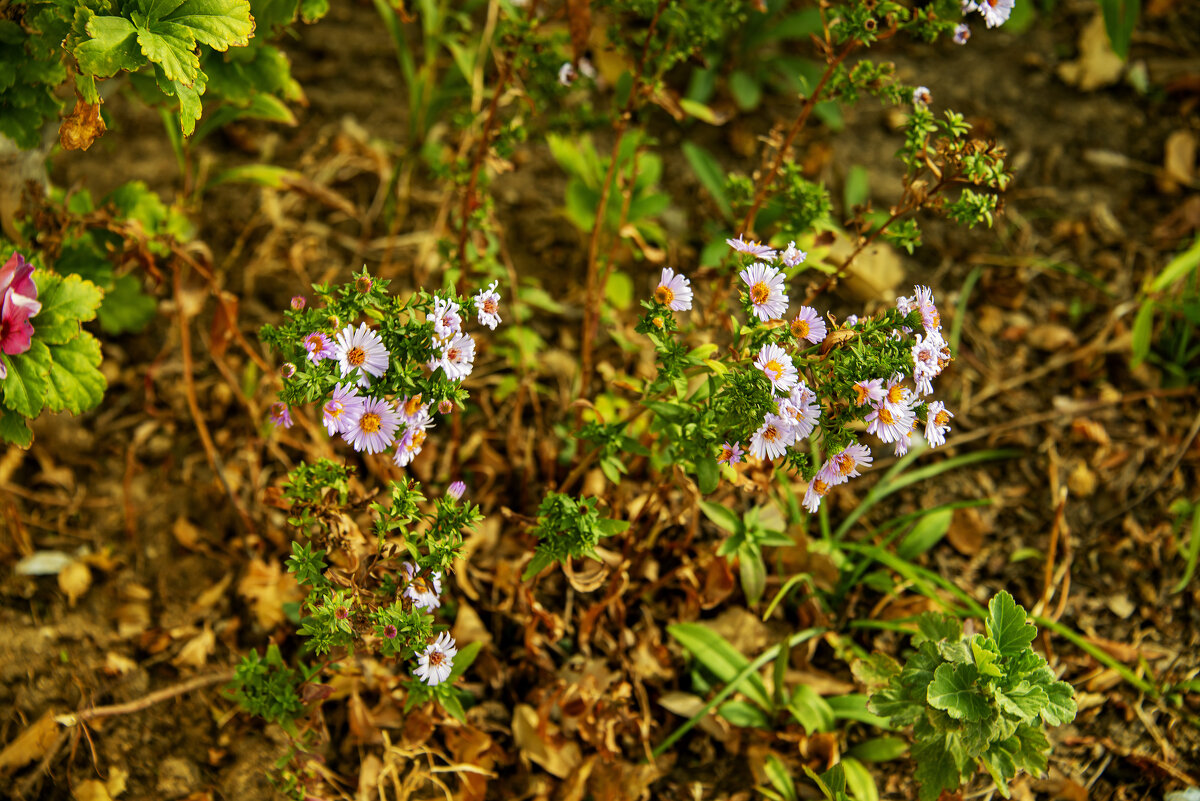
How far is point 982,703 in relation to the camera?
5.07 feet

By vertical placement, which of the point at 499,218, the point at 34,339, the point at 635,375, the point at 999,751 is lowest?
the point at 999,751

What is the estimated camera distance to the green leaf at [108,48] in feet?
4.64

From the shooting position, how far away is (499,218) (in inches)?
107

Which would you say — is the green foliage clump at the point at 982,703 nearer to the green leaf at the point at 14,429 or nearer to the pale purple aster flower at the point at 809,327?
the pale purple aster flower at the point at 809,327

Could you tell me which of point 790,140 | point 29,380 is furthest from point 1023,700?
point 29,380

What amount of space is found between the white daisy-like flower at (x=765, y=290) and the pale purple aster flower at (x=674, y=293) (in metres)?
0.12

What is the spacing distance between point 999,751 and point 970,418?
120cm

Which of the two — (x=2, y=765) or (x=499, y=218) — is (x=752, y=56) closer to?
(x=499, y=218)

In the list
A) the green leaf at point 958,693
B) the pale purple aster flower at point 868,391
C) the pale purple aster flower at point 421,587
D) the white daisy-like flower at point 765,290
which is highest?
the white daisy-like flower at point 765,290

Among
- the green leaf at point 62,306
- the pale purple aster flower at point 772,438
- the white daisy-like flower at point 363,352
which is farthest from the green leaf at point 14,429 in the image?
the pale purple aster flower at point 772,438

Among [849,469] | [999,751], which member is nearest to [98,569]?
[849,469]

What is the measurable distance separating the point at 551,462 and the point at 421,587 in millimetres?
782

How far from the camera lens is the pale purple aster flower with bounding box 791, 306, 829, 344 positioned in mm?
1477

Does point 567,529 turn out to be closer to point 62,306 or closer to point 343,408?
point 343,408
